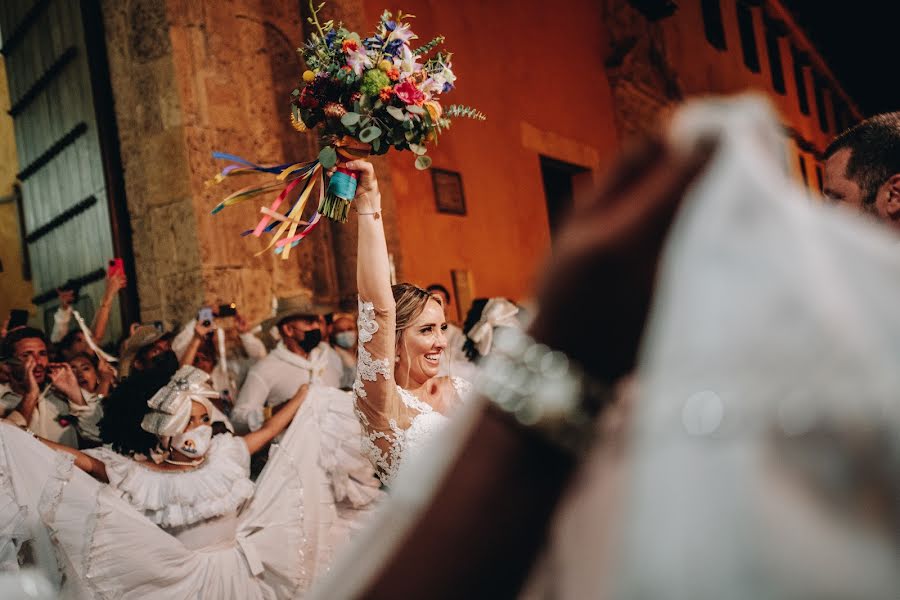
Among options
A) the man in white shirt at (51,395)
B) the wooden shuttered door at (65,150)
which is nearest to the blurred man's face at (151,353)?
the man in white shirt at (51,395)

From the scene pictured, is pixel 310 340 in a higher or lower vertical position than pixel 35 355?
lower

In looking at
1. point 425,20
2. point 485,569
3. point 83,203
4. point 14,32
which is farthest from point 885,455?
point 14,32

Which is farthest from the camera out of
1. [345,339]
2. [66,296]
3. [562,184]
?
[562,184]

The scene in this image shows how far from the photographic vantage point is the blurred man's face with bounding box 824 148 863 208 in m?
2.27

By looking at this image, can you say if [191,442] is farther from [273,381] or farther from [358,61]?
[358,61]

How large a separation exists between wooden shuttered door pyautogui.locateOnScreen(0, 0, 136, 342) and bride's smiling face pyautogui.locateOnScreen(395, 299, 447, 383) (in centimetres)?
420

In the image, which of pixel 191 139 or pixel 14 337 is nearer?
pixel 14 337

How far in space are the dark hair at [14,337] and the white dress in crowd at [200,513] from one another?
132 cm

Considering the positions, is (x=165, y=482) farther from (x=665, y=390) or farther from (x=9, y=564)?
(x=665, y=390)

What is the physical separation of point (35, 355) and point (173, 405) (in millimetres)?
1482

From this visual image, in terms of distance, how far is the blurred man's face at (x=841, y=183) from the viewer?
89.3 inches

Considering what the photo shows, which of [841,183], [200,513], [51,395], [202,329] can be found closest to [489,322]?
[202,329]

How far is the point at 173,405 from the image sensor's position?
4.25 m

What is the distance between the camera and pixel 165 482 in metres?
4.18
